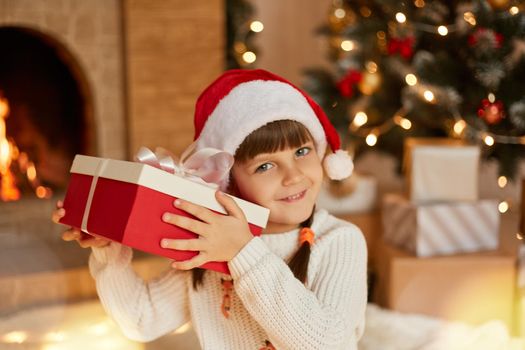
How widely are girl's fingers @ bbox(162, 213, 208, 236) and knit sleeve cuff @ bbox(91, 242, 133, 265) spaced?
0.27 meters

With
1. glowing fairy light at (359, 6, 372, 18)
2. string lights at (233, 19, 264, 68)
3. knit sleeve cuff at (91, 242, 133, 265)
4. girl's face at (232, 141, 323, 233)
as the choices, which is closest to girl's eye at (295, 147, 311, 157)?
girl's face at (232, 141, 323, 233)

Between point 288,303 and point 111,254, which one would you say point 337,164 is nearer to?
point 288,303

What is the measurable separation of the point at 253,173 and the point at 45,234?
5.11ft

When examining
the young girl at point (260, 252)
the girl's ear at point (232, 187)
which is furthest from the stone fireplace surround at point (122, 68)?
the girl's ear at point (232, 187)

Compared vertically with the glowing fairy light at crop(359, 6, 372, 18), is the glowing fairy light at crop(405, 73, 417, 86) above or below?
below

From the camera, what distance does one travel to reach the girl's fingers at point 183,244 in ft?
2.92

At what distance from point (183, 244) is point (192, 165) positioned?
0.17 m

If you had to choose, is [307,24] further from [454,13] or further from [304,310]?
[304,310]

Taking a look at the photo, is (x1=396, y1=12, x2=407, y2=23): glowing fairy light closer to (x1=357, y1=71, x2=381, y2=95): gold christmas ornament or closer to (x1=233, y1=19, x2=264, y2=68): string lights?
(x1=357, y1=71, x2=381, y2=95): gold christmas ornament

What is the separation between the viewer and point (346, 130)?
2447 mm

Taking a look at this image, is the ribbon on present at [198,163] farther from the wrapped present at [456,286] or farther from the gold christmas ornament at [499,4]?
the gold christmas ornament at [499,4]

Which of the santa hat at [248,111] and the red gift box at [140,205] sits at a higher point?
the santa hat at [248,111]

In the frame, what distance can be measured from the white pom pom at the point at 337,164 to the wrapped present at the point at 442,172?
0.89 meters

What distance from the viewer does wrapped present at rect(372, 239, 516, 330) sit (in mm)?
1920
